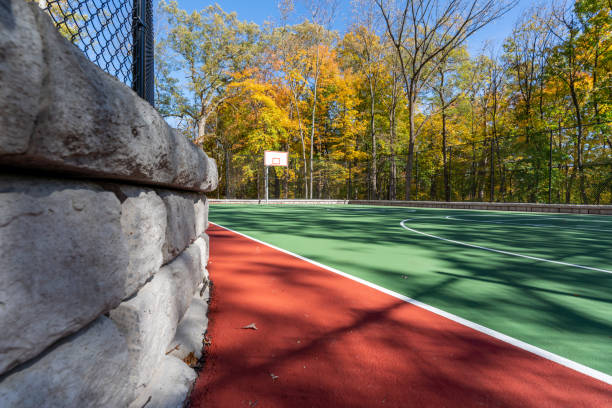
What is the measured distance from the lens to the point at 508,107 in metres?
26.0

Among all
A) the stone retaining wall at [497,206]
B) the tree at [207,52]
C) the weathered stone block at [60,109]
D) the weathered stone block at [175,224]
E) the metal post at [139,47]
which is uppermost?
the tree at [207,52]

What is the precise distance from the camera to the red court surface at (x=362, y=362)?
4.77 ft

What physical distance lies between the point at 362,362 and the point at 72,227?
1585 mm

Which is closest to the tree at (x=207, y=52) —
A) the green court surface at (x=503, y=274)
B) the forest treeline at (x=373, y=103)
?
the forest treeline at (x=373, y=103)

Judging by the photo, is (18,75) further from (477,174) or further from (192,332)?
(477,174)

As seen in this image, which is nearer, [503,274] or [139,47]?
[139,47]

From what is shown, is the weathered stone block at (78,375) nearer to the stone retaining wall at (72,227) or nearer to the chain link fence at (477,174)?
the stone retaining wall at (72,227)

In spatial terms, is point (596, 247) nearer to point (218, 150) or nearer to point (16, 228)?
point (16, 228)

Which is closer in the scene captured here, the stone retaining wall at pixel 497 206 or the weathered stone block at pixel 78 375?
the weathered stone block at pixel 78 375

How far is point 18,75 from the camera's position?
609mm

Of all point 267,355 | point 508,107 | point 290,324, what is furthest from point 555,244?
point 508,107

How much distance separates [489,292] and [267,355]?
7.36 feet

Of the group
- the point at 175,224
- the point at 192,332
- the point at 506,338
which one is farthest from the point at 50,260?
the point at 506,338

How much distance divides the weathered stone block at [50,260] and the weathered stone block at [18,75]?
0.39 ft
